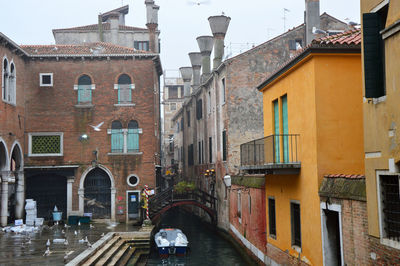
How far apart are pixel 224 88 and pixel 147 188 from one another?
641 centimetres

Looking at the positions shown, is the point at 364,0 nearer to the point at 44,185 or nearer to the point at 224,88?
the point at 224,88

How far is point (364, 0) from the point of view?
8945 millimetres

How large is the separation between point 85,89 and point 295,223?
1615 centimetres

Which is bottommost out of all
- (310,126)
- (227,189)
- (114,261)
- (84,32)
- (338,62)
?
(114,261)

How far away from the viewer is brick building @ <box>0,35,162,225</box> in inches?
996

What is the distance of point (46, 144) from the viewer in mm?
25391

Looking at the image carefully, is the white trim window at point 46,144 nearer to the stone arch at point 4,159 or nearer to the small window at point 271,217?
the stone arch at point 4,159

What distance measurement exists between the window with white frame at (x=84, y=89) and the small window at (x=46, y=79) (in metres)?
1.33

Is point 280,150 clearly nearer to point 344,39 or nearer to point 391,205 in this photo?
point 344,39

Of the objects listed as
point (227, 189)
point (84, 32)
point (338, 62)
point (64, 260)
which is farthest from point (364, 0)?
point (84, 32)

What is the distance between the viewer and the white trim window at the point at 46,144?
25.3 meters

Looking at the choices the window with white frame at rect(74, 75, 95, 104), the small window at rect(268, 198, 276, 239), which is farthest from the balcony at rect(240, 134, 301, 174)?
the window with white frame at rect(74, 75, 95, 104)

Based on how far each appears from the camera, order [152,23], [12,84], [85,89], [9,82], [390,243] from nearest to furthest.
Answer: [390,243], [9,82], [12,84], [85,89], [152,23]

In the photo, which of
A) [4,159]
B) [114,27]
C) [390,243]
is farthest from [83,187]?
[390,243]
